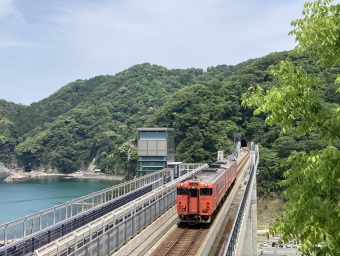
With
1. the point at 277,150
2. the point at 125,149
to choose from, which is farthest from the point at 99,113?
the point at 277,150

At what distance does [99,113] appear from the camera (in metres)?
154

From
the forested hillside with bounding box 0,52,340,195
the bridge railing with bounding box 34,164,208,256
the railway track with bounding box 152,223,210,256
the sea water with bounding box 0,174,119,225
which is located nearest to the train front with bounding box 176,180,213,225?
the railway track with bounding box 152,223,210,256

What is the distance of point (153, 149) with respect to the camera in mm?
33281

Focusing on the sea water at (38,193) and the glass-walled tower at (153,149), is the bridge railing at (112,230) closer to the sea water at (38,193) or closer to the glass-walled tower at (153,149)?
the glass-walled tower at (153,149)

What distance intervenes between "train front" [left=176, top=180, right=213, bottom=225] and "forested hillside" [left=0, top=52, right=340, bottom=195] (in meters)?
7.70

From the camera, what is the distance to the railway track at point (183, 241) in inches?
642

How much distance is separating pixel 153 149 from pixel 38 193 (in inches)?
2731

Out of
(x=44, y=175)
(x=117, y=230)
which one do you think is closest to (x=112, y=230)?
(x=117, y=230)

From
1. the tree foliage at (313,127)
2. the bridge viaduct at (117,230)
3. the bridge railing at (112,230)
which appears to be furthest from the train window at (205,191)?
the tree foliage at (313,127)

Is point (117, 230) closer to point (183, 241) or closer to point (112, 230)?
point (112, 230)

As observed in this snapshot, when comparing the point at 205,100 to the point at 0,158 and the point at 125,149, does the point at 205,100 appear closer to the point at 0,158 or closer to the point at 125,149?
the point at 125,149

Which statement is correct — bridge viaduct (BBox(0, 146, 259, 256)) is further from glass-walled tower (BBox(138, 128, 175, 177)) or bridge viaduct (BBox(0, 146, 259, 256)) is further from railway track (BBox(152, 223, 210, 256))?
glass-walled tower (BBox(138, 128, 175, 177))

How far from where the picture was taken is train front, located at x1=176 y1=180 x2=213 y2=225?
19438 mm

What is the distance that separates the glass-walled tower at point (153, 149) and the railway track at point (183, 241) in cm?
1268
